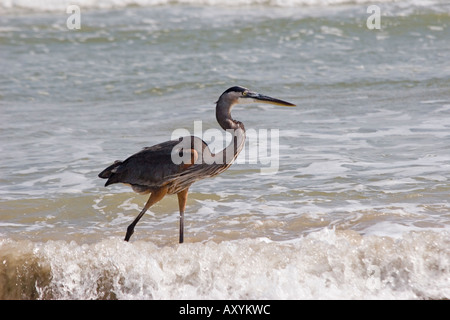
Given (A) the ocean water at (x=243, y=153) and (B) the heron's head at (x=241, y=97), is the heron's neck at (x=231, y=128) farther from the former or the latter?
(A) the ocean water at (x=243, y=153)

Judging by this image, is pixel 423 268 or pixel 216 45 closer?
pixel 423 268

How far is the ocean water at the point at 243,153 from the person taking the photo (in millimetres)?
5465

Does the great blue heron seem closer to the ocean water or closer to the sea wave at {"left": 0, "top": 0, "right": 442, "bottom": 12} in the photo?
the ocean water

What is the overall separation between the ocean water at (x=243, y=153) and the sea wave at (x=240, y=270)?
1 cm

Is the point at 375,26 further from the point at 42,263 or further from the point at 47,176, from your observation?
the point at 42,263

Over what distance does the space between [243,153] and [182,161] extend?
265 cm

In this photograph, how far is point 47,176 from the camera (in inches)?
311

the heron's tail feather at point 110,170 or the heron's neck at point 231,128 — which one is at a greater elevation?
the heron's neck at point 231,128

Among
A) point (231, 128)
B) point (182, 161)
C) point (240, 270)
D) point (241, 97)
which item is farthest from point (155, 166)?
point (240, 270)

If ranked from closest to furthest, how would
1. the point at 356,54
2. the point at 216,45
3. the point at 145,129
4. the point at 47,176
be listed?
1. the point at 47,176
2. the point at 145,129
3. the point at 356,54
4. the point at 216,45

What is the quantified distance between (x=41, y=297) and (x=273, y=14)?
1172 centimetres

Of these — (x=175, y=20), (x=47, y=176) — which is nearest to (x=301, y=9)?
(x=175, y=20)

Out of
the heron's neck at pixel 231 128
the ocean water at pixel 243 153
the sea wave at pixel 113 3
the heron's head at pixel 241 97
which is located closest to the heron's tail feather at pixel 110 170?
the ocean water at pixel 243 153

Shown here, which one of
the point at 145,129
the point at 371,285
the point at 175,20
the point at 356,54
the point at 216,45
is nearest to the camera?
the point at 371,285
